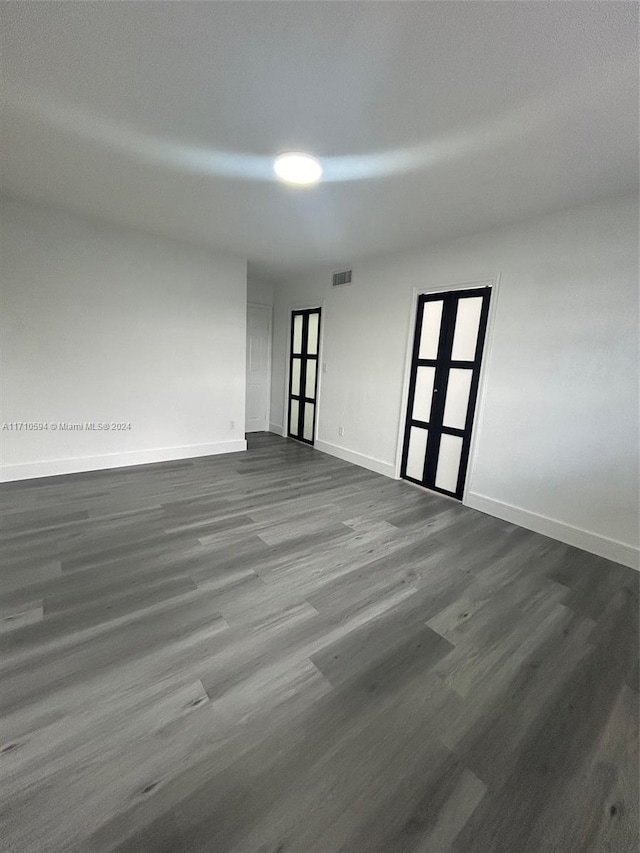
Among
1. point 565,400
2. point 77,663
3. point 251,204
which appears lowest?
point 77,663

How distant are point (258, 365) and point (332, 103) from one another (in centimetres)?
461

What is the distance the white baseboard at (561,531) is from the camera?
2598 mm

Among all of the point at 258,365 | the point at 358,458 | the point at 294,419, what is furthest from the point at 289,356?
the point at 358,458

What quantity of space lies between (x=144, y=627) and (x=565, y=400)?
3355 millimetres

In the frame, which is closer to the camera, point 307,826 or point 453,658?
point 307,826

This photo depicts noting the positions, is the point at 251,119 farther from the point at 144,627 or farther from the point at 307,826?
the point at 307,826

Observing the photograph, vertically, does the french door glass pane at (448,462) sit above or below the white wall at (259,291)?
below

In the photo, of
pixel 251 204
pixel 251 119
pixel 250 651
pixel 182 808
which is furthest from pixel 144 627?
pixel 251 204

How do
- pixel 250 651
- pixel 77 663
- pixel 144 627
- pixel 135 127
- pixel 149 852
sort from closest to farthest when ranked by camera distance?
pixel 149 852 → pixel 77 663 → pixel 250 651 → pixel 144 627 → pixel 135 127

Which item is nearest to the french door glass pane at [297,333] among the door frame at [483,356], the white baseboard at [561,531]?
the door frame at [483,356]

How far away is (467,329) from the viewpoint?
3.49 m

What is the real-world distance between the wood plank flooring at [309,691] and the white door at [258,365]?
3588 millimetres

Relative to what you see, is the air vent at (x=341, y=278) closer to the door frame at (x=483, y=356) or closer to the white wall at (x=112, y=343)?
the door frame at (x=483, y=356)

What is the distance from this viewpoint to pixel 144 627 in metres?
1.79
